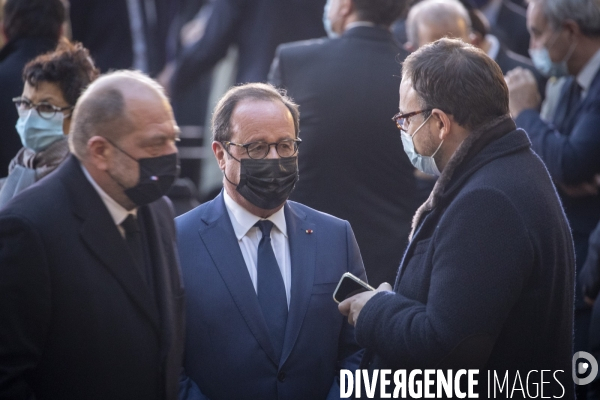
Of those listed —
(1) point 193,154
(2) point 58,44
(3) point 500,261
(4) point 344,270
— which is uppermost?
(2) point 58,44

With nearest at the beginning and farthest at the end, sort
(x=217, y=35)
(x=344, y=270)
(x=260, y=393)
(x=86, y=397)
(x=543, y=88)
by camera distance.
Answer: (x=86, y=397), (x=260, y=393), (x=344, y=270), (x=543, y=88), (x=217, y=35)

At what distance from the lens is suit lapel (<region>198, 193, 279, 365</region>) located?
3.38 metres

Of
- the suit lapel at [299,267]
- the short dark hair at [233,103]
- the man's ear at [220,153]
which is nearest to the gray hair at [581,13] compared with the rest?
the short dark hair at [233,103]

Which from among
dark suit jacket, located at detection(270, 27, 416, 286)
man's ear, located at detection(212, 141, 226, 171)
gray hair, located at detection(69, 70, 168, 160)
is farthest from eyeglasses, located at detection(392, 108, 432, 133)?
dark suit jacket, located at detection(270, 27, 416, 286)

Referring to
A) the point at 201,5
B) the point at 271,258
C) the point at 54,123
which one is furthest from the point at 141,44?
the point at 271,258

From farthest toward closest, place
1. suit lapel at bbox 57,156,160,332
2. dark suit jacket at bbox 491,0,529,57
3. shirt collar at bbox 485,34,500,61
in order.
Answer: dark suit jacket at bbox 491,0,529,57 → shirt collar at bbox 485,34,500,61 → suit lapel at bbox 57,156,160,332

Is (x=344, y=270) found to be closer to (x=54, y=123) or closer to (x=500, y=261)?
(x=500, y=261)

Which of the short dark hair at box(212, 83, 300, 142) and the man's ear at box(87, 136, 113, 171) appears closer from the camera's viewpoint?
the man's ear at box(87, 136, 113, 171)

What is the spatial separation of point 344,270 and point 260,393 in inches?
25.5

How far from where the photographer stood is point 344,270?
3.63 metres

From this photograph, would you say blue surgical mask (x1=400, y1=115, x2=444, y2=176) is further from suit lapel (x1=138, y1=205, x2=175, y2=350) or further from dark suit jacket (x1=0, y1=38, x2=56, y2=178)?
dark suit jacket (x1=0, y1=38, x2=56, y2=178)

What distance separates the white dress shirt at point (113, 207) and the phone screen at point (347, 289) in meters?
0.89

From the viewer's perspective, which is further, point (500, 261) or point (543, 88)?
point (543, 88)

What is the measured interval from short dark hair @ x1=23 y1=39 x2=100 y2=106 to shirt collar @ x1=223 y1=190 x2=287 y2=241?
3.74 feet
